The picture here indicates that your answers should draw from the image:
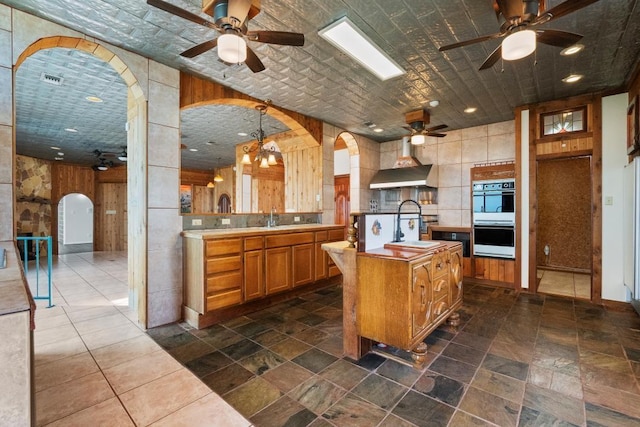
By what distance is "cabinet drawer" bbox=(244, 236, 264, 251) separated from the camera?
3.42 metres

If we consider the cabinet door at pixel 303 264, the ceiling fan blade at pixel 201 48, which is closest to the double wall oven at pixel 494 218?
the cabinet door at pixel 303 264

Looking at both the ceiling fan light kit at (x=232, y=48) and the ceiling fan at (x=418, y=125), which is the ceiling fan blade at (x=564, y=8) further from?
the ceiling fan at (x=418, y=125)

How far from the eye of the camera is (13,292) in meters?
0.96

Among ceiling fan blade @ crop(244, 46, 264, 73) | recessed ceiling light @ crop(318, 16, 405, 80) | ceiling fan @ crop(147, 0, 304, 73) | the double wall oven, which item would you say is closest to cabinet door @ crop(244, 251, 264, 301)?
ceiling fan blade @ crop(244, 46, 264, 73)

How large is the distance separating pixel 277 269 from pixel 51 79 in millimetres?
3733

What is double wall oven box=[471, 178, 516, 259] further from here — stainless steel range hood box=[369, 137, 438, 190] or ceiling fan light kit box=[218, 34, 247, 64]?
ceiling fan light kit box=[218, 34, 247, 64]

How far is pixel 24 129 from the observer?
549cm

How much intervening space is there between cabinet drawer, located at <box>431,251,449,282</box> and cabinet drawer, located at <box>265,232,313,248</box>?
207cm

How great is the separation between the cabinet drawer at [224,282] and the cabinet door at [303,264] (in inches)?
36.9

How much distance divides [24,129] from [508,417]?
331 inches

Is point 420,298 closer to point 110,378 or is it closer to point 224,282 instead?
point 224,282

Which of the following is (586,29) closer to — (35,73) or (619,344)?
(619,344)

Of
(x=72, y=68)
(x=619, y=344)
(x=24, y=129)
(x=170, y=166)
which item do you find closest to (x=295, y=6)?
(x=170, y=166)

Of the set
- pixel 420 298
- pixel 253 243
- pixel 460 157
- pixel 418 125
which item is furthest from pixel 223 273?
pixel 460 157
